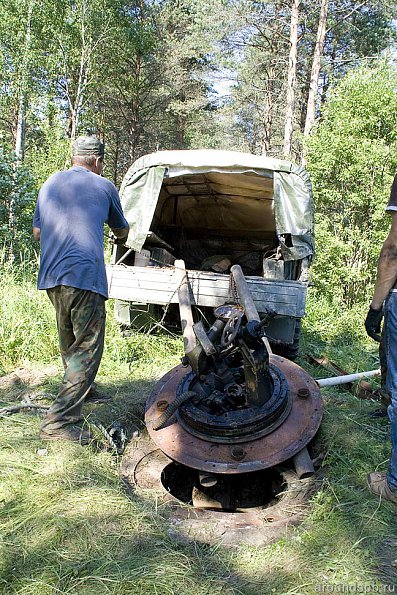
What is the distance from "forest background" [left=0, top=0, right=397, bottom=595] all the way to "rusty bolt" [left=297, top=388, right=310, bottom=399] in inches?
12.0

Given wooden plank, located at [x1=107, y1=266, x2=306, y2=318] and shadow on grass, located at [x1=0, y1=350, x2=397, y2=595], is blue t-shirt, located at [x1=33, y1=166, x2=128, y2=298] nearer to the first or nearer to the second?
shadow on grass, located at [x1=0, y1=350, x2=397, y2=595]

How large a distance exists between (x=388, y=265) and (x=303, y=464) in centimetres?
140

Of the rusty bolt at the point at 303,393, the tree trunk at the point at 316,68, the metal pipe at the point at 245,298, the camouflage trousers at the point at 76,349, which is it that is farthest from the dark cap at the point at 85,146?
the tree trunk at the point at 316,68

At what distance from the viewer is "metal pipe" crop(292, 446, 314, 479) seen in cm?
326

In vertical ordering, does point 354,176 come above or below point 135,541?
above

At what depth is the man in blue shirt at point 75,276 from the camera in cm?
350

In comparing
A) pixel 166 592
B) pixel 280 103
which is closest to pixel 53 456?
pixel 166 592

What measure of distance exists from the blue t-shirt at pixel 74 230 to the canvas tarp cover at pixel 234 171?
2349 mm

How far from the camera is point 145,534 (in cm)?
252

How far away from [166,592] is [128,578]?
0.59ft

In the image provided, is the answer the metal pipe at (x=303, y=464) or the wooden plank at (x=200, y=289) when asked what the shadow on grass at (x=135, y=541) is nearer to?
the metal pipe at (x=303, y=464)

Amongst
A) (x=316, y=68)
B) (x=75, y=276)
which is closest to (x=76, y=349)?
(x=75, y=276)

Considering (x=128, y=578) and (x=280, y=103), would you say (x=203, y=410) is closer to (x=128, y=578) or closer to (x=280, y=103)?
(x=128, y=578)

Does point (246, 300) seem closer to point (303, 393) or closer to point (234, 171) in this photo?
point (303, 393)
